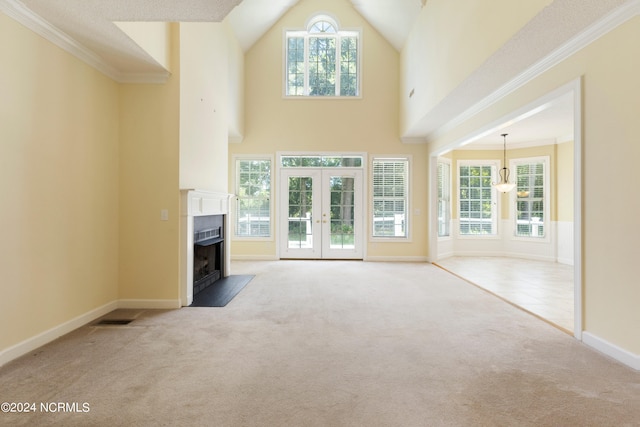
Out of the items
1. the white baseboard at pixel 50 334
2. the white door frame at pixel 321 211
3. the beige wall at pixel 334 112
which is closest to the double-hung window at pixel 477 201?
the beige wall at pixel 334 112

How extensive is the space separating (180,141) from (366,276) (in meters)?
3.53

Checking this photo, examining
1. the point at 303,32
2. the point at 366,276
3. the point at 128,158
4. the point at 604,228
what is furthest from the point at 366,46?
the point at 604,228

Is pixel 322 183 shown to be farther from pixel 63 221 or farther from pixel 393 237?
pixel 63 221

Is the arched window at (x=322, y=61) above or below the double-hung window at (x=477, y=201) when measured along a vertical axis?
above

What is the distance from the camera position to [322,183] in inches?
291

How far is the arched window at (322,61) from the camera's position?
24.4 feet

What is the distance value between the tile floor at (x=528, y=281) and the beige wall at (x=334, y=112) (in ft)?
4.19

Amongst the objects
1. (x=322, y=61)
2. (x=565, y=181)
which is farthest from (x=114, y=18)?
(x=565, y=181)

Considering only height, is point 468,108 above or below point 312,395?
above

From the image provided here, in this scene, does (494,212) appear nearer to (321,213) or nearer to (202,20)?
(321,213)

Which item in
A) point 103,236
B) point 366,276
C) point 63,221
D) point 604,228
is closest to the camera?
point 604,228

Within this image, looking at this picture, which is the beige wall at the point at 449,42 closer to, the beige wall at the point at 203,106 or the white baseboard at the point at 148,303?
the beige wall at the point at 203,106

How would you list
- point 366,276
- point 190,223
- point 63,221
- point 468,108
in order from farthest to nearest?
1. point 366,276
2. point 468,108
3. point 190,223
4. point 63,221

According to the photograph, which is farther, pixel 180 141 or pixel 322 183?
pixel 322 183
